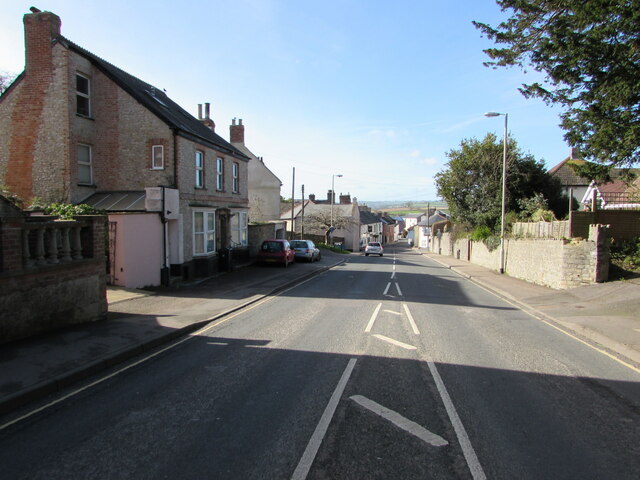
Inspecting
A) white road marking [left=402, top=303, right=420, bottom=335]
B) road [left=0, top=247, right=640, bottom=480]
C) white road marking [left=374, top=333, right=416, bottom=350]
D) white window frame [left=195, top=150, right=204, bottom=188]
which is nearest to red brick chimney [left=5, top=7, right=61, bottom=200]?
white window frame [left=195, top=150, right=204, bottom=188]

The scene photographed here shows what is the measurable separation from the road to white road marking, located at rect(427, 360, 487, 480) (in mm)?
16

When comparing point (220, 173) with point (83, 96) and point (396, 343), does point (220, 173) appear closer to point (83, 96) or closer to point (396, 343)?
point (83, 96)

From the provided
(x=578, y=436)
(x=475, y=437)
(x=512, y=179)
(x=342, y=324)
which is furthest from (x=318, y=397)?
(x=512, y=179)

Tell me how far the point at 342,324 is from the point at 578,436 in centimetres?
589

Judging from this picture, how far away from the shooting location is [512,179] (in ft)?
102

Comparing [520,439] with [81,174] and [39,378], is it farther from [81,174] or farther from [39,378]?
[81,174]

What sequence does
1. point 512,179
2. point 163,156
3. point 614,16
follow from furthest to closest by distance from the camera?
point 512,179, point 163,156, point 614,16

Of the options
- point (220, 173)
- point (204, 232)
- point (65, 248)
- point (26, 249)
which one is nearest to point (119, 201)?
point (204, 232)

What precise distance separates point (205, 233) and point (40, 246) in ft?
38.0

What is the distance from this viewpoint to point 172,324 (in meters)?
9.18

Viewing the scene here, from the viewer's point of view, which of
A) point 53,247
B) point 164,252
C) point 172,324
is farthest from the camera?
point 164,252

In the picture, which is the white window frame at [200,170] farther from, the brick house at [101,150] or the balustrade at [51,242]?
the balustrade at [51,242]

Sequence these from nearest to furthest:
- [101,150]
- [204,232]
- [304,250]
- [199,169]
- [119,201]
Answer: [119,201] → [101,150] → [204,232] → [199,169] → [304,250]

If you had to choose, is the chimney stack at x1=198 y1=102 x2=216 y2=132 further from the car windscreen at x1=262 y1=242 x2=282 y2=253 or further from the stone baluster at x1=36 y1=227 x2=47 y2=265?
the stone baluster at x1=36 y1=227 x2=47 y2=265
